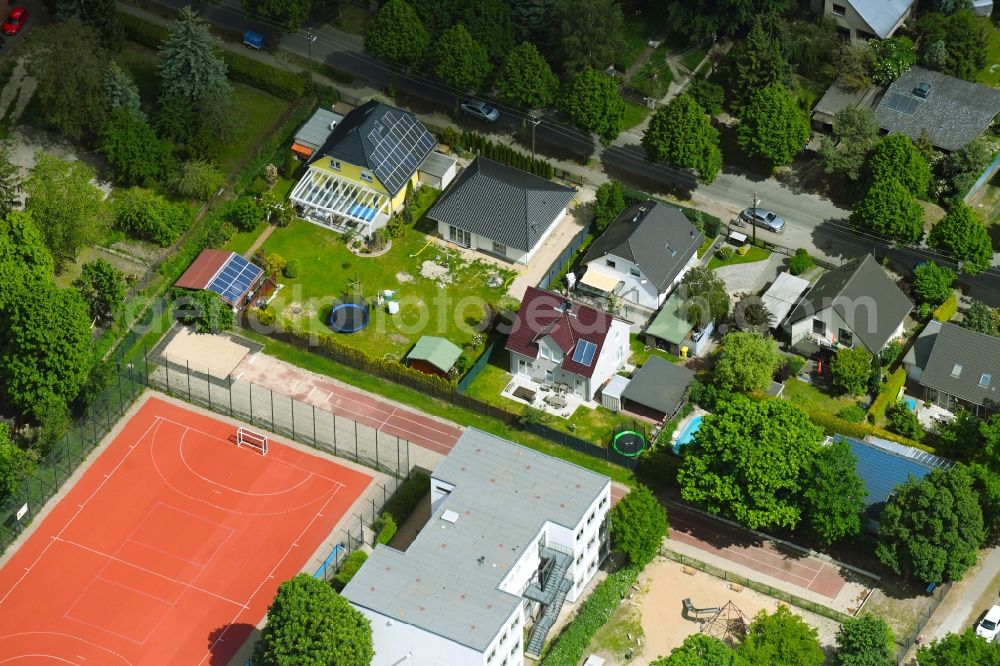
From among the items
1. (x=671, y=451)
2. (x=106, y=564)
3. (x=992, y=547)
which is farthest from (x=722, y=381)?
(x=106, y=564)

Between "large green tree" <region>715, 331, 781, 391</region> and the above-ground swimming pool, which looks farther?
"large green tree" <region>715, 331, 781, 391</region>

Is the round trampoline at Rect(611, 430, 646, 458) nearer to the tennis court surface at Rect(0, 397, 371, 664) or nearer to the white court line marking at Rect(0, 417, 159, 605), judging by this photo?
the tennis court surface at Rect(0, 397, 371, 664)

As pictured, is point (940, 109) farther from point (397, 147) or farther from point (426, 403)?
point (426, 403)

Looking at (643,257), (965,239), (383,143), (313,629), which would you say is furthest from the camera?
(383,143)

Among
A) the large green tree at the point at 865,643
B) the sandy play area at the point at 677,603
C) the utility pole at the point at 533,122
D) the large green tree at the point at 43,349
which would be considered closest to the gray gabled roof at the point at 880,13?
the utility pole at the point at 533,122

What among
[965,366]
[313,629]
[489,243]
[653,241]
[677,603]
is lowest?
[313,629]

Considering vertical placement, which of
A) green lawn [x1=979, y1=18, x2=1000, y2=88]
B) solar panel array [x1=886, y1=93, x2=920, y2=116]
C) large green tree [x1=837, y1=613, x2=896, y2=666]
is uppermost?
green lawn [x1=979, y1=18, x2=1000, y2=88]

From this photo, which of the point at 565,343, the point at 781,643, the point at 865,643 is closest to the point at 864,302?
the point at 565,343

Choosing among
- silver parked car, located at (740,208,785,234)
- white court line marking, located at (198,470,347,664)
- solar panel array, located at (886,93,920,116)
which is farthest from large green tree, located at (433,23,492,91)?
white court line marking, located at (198,470,347,664)
